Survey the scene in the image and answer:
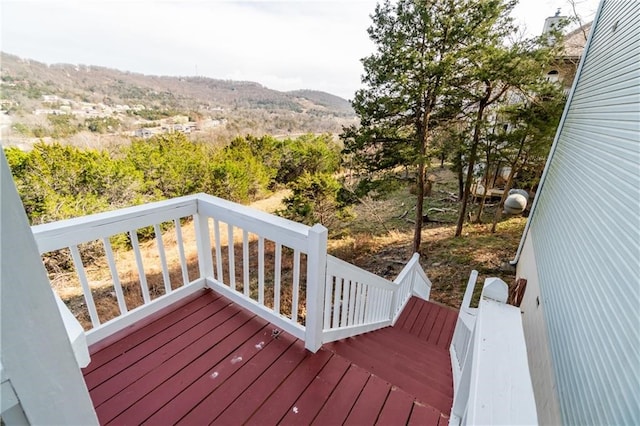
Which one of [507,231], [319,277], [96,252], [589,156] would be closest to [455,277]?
[507,231]

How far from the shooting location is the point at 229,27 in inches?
Result: 86.5

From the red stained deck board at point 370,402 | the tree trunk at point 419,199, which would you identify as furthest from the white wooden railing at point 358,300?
the tree trunk at point 419,199

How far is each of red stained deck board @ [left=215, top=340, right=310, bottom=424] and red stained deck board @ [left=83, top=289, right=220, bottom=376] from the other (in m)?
0.86

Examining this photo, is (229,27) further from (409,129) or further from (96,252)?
(96,252)

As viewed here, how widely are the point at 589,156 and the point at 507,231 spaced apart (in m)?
6.98

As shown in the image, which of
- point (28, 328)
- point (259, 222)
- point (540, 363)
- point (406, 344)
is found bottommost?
point (406, 344)

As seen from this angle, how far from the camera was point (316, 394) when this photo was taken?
1.69m

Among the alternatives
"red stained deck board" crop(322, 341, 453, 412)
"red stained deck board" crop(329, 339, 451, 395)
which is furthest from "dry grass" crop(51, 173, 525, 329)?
"red stained deck board" crop(322, 341, 453, 412)

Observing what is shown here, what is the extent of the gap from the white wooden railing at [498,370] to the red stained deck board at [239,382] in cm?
118

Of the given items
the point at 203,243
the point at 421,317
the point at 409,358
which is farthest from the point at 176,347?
the point at 421,317

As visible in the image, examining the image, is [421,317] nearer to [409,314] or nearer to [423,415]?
[409,314]

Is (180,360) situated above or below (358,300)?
above

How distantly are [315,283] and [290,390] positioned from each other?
66 cm

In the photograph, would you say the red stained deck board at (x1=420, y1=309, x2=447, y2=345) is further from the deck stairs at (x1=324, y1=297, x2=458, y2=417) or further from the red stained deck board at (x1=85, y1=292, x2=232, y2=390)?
the red stained deck board at (x1=85, y1=292, x2=232, y2=390)
